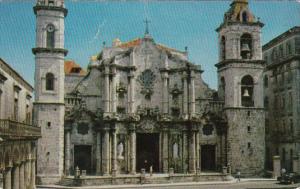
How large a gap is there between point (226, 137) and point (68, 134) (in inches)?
534

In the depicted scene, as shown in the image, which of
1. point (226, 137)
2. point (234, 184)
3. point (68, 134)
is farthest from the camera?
point (226, 137)

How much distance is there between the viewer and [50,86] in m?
40.7

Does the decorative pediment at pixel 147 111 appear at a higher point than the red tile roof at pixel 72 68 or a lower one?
lower

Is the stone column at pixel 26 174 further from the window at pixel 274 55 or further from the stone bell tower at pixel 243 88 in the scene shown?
the window at pixel 274 55

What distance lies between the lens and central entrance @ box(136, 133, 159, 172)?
1748 inches

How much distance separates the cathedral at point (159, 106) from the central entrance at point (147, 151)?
87 millimetres

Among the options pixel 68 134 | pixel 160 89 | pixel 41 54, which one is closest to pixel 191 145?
pixel 160 89

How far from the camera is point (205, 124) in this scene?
44.8 meters

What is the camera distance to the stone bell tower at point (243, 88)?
43.9 m

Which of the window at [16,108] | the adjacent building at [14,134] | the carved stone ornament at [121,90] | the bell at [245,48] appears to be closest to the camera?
the adjacent building at [14,134]

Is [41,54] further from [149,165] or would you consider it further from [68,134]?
[149,165]

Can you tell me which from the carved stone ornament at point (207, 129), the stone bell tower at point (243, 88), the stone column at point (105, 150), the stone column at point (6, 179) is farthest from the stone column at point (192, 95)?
the stone column at point (6, 179)

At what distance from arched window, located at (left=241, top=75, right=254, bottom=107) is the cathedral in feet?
0.29

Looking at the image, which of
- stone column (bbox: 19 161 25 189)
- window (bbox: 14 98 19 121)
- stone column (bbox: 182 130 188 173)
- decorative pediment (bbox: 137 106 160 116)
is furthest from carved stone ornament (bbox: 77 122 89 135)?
stone column (bbox: 19 161 25 189)
